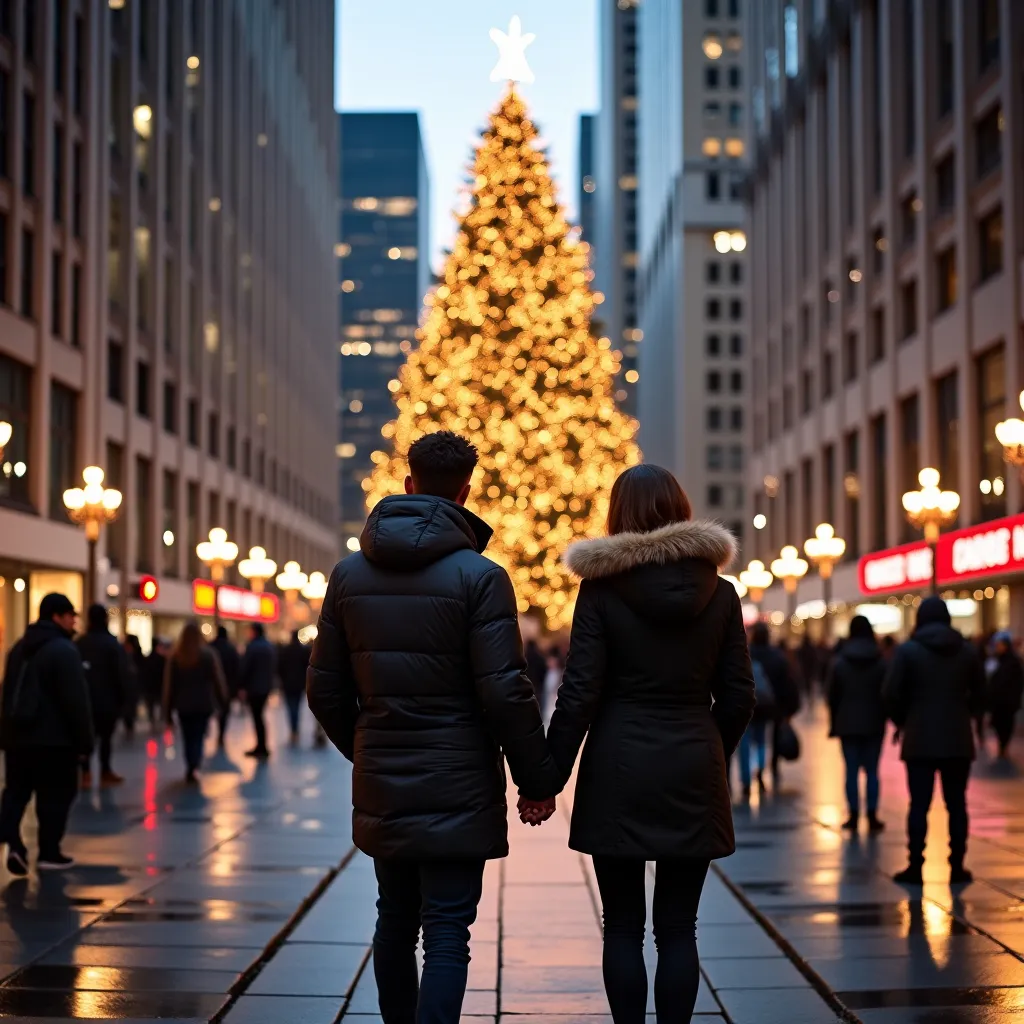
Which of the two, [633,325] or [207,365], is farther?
[633,325]

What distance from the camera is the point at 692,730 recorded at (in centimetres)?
610

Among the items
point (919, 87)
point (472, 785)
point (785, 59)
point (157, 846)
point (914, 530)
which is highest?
point (785, 59)

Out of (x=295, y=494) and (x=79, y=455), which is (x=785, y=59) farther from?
(x=79, y=455)

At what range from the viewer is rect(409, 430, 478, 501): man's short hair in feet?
19.9

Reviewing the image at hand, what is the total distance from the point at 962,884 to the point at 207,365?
1963 inches

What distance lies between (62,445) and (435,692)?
34.4 metres

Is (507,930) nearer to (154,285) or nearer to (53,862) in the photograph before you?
(53,862)

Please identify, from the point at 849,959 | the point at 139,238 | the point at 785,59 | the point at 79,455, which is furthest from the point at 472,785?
the point at 785,59

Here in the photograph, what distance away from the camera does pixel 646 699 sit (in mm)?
6102

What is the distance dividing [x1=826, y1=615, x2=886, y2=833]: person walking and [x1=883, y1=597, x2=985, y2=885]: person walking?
148 inches

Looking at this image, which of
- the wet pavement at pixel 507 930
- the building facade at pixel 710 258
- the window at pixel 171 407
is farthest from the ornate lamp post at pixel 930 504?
the building facade at pixel 710 258

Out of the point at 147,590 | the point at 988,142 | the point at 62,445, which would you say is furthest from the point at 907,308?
the point at 147,590

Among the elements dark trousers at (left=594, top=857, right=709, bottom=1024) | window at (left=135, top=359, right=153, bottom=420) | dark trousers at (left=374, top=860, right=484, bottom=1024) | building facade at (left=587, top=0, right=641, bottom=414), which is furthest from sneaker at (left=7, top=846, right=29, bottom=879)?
building facade at (left=587, top=0, right=641, bottom=414)

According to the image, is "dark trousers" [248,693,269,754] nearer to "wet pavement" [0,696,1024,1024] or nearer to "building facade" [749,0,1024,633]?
"wet pavement" [0,696,1024,1024]
